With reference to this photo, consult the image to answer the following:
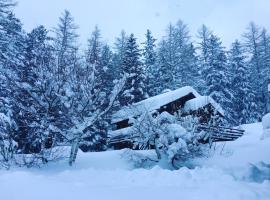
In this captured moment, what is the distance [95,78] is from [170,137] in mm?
5258

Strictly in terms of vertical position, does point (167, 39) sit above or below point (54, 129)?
above

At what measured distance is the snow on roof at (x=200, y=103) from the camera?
21.5 meters

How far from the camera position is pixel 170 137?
1456 centimetres

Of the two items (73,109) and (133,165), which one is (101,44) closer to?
(73,109)

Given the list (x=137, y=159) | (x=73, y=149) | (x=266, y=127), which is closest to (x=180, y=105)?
(x=266, y=127)

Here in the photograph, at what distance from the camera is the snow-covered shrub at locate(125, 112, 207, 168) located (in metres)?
14.1

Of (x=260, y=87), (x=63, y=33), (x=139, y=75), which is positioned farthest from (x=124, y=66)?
(x=260, y=87)

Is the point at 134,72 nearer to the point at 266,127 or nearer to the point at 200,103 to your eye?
the point at 200,103

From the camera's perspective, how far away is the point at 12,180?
6.41m

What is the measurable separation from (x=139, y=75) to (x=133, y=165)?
15.5m

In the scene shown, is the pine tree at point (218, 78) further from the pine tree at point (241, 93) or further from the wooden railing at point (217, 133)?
the wooden railing at point (217, 133)

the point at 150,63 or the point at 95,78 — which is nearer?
the point at 95,78

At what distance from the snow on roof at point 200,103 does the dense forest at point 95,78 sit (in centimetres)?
440

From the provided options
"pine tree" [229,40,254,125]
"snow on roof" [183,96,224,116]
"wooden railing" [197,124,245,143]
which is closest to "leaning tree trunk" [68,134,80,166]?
"wooden railing" [197,124,245,143]
